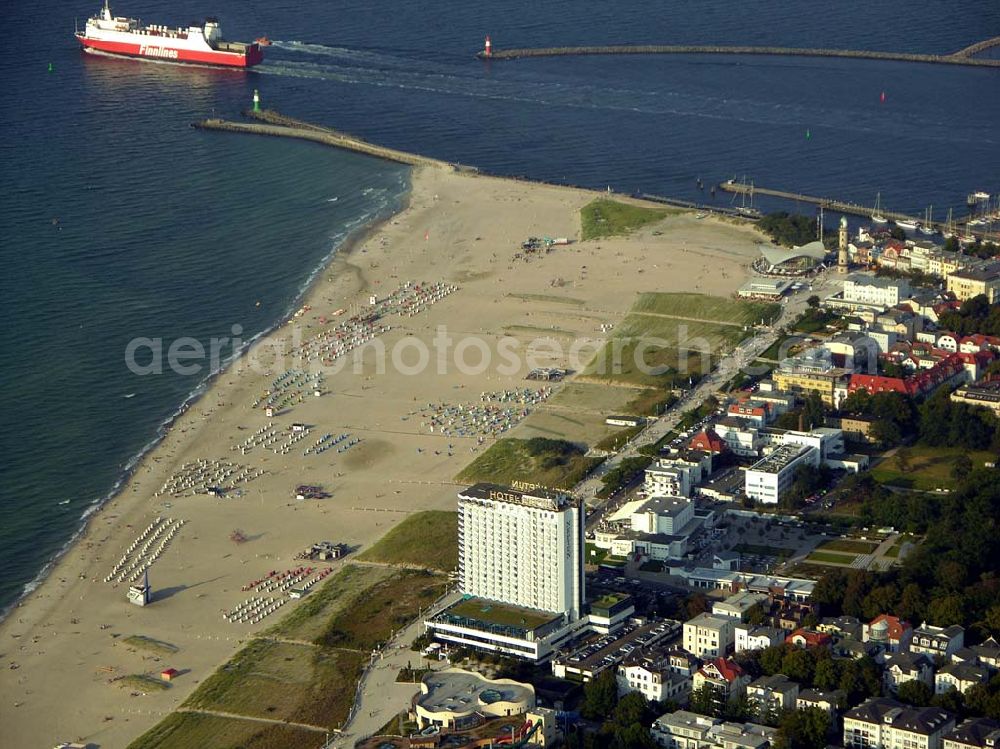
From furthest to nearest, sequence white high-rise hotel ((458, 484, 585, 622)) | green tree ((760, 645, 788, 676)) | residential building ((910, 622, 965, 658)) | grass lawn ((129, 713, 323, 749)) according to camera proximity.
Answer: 1. white high-rise hotel ((458, 484, 585, 622))
2. residential building ((910, 622, 965, 658))
3. green tree ((760, 645, 788, 676))
4. grass lawn ((129, 713, 323, 749))

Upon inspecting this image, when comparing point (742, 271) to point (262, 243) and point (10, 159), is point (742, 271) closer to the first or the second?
point (262, 243)

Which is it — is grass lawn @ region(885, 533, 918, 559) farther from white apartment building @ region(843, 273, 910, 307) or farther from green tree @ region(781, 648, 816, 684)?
white apartment building @ region(843, 273, 910, 307)

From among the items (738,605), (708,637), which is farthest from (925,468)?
(708,637)

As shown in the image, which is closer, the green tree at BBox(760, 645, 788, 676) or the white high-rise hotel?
the green tree at BBox(760, 645, 788, 676)

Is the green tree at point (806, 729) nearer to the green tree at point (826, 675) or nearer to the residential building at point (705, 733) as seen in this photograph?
the residential building at point (705, 733)

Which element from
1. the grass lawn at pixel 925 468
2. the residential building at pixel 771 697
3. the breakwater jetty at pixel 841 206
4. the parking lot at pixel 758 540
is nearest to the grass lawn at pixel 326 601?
the parking lot at pixel 758 540

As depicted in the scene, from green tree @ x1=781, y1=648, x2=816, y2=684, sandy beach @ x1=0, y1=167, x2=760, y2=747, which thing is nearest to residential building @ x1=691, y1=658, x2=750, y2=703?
green tree @ x1=781, y1=648, x2=816, y2=684

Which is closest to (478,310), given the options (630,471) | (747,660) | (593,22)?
(630,471)
